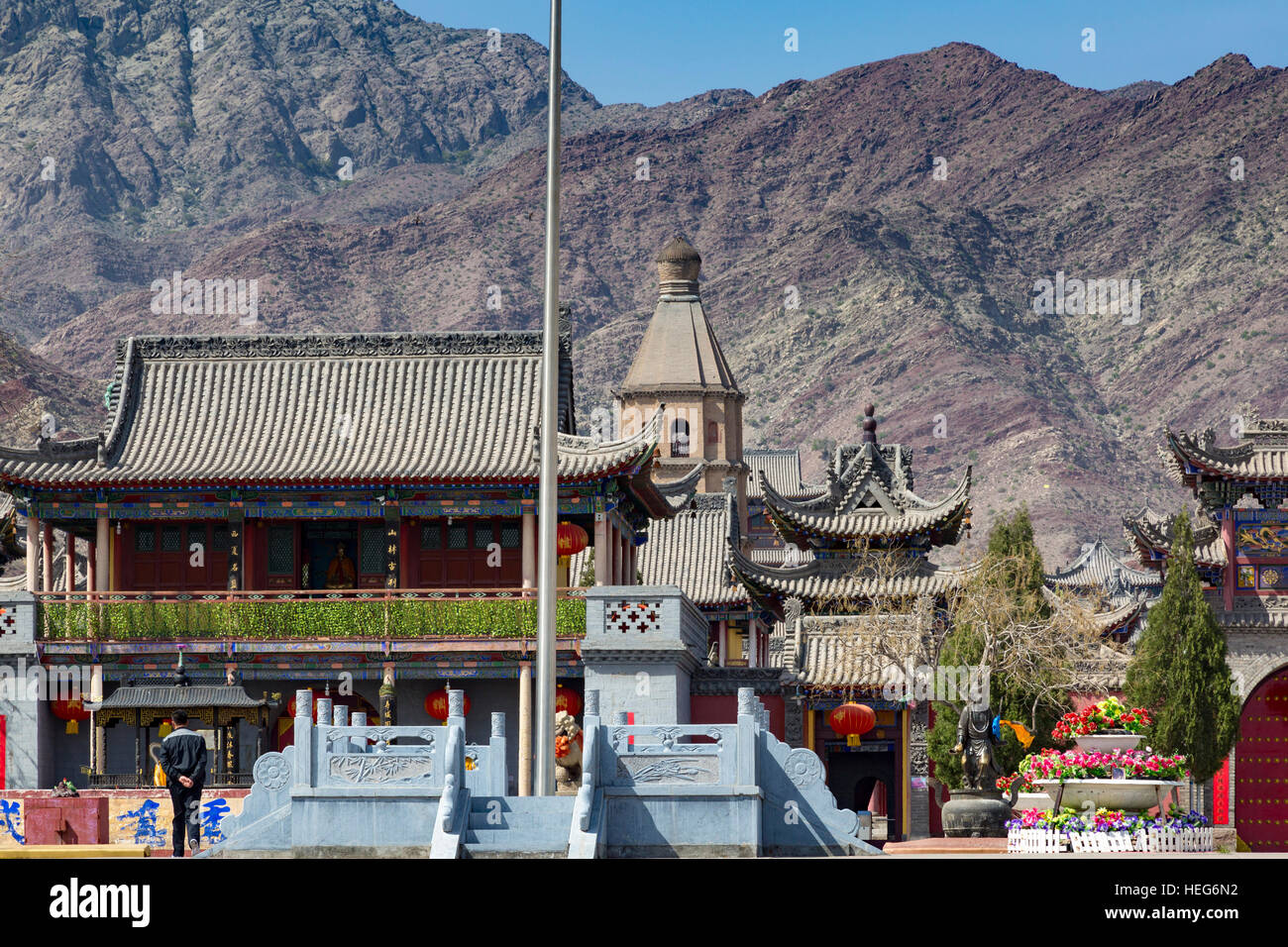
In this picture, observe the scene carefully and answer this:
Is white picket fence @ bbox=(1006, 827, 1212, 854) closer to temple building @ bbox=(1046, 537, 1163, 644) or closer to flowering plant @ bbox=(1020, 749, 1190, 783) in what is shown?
flowering plant @ bbox=(1020, 749, 1190, 783)

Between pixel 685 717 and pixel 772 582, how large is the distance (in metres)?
8.03

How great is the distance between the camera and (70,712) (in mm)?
38406

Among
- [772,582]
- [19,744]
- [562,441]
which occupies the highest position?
[562,441]

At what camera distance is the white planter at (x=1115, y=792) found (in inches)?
853

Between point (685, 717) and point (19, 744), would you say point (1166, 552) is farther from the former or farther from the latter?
point (19, 744)

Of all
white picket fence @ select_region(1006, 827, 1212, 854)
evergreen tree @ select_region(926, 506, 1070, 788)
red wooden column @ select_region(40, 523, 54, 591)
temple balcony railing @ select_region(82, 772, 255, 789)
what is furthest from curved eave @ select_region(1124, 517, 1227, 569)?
red wooden column @ select_region(40, 523, 54, 591)

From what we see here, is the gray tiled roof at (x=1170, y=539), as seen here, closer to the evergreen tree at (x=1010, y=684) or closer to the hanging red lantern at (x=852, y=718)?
the evergreen tree at (x=1010, y=684)

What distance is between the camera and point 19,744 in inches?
1489

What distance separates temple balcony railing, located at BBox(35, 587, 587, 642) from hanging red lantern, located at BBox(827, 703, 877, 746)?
7.82 metres

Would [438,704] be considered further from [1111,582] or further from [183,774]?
[1111,582]

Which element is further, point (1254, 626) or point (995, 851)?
point (1254, 626)

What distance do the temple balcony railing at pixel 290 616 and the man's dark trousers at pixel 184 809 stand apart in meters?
14.7

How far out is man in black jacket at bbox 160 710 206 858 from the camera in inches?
891
